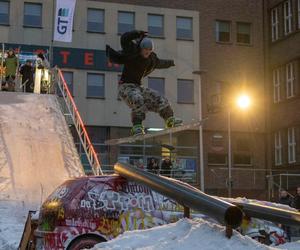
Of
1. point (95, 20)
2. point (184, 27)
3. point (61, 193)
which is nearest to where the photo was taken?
point (61, 193)

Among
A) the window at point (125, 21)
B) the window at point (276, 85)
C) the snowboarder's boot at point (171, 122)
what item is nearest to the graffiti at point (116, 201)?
the snowboarder's boot at point (171, 122)

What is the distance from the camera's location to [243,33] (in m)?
39.9


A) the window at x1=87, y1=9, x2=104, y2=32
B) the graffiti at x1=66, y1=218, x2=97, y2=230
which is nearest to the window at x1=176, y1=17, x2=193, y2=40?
the window at x1=87, y1=9, x2=104, y2=32

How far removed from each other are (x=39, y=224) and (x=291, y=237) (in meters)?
4.31

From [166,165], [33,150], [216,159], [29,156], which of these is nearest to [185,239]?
[29,156]

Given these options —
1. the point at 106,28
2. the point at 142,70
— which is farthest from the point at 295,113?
the point at 142,70

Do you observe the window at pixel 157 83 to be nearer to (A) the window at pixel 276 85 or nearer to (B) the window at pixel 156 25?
(B) the window at pixel 156 25

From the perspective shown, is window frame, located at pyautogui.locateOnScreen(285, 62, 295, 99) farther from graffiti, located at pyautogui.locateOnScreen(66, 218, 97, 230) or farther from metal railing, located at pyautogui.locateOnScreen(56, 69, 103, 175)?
graffiti, located at pyautogui.locateOnScreen(66, 218, 97, 230)

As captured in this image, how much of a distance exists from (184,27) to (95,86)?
654 cm

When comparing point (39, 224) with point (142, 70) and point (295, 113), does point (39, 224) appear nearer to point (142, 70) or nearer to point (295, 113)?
point (142, 70)

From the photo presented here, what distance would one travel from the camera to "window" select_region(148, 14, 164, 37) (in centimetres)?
3806

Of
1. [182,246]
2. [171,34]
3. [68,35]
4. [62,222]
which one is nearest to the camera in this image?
[182,246]

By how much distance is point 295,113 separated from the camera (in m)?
35.5

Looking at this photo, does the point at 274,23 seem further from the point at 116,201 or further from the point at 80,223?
the point at 80,223
